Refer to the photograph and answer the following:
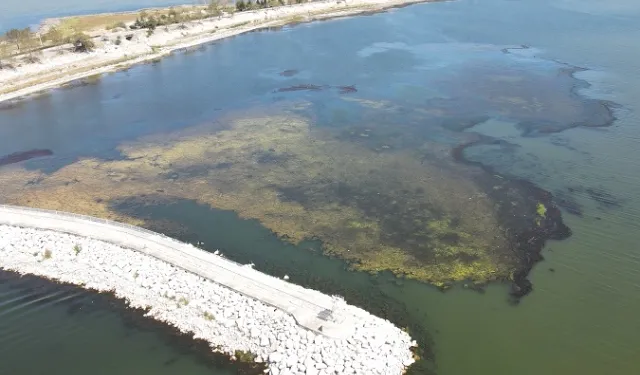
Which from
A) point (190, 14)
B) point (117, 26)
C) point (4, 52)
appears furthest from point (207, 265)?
point (190, 14)

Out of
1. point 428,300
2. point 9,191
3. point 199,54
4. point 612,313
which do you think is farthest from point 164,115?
point 612,313

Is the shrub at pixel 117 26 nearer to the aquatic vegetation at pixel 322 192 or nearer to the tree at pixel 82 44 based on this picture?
the tree at pixel 82 44

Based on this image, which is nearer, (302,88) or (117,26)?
(302,88)

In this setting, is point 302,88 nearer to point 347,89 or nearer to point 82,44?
point 347,89

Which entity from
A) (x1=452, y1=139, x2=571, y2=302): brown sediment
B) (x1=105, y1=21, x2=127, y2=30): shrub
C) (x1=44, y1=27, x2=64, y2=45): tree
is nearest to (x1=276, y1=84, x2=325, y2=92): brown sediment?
(x1=452, y1=139, x2=571, y2=302): brown sediment

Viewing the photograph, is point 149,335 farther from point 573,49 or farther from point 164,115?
point 573,49

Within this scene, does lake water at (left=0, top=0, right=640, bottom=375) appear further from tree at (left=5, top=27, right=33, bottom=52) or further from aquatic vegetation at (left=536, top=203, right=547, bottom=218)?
tree at (left=5, top=27, right=33, bottom=52)
